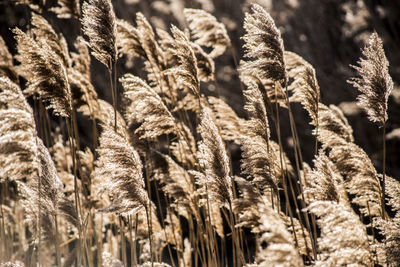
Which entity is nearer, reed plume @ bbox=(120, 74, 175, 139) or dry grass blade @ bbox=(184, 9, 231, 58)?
reed plume @ bbox=(120, 74, 175, 139)

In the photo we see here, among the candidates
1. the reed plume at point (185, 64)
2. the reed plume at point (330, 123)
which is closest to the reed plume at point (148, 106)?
the reed plume at point (185, 64)

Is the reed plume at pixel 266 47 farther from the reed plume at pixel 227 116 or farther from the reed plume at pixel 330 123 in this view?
the reed plume at pixel 227 116

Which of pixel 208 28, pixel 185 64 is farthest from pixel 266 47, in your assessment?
pixel 208 28

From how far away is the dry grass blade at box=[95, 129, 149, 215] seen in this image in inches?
105

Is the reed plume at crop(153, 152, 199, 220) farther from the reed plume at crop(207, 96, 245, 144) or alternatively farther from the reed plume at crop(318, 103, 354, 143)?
the reed plume at crop(318, 103, 354, 143)

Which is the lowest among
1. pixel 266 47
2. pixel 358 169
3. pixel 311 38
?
pixel 358 169

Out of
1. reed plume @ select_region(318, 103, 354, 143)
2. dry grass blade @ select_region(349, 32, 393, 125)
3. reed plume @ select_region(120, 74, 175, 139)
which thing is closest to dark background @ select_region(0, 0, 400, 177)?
reed plume @ select_region(318, 103, 354, 143)

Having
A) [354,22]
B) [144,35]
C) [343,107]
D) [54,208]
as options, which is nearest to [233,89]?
[343,107]

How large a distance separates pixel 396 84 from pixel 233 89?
122 inches

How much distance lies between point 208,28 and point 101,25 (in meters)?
1.75

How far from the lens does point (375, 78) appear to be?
300 cm

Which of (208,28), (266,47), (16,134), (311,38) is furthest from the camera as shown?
(311,38)

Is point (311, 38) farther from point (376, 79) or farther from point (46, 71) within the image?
point (46, 71)

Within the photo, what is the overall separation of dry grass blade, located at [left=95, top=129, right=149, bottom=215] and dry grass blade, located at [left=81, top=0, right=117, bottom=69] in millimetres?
676
